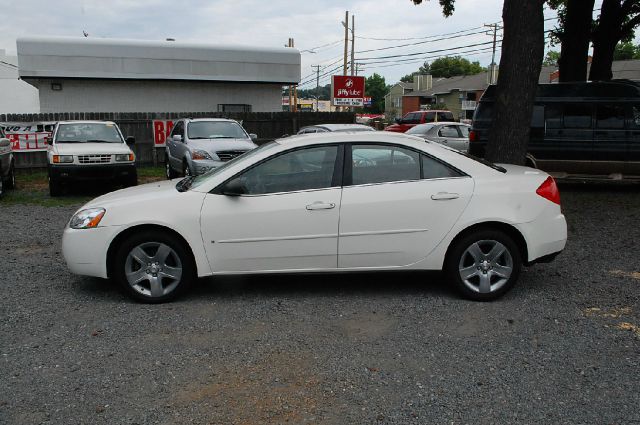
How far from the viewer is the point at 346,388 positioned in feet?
12.4

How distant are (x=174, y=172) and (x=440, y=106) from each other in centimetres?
6746

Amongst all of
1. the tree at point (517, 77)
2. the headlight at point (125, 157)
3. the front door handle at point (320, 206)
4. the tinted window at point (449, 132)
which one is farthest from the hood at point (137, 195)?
the tinted window at point (449, 132)

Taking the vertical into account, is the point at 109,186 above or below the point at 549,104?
below

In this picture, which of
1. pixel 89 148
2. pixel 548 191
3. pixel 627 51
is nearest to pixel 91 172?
pixel 89 148

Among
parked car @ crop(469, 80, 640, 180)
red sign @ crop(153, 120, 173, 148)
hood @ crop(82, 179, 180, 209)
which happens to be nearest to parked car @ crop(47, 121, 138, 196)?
red sign @ crop(153, 120, 173, 148)

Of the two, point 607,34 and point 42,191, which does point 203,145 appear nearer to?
point 42,191

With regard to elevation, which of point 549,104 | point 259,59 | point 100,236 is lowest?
point 100,236

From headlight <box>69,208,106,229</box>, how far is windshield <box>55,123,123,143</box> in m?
8.14

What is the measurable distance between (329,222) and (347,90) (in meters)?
22.6

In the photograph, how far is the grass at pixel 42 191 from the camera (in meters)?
11.8

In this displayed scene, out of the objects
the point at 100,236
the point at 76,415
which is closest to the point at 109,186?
the point at 100,236

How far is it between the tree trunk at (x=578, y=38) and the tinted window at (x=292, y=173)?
12296mm

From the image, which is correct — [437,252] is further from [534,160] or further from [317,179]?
[534,160]

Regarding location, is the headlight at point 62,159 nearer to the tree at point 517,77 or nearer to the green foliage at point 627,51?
the tree at point 517,77
